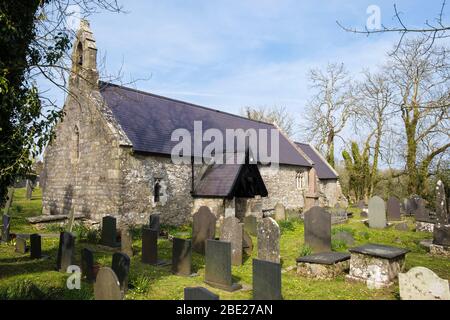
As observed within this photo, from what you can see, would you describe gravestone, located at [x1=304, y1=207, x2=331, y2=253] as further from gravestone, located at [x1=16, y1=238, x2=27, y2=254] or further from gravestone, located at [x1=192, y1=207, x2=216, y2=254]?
A: gravestone, located at [x1=16, y1=238, x2=27, y2=254]

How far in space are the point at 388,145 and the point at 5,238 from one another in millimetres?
31794

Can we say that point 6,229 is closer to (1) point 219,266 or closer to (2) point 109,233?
(2) point 109,233

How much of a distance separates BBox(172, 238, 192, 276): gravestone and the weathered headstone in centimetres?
491

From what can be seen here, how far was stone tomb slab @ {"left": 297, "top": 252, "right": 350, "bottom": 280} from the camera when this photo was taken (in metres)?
8.27

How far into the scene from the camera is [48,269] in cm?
876

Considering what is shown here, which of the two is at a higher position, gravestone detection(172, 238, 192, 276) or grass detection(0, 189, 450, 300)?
gravestone detection(172, 238, 192, 276)

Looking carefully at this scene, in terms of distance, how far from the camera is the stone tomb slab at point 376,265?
7496mm

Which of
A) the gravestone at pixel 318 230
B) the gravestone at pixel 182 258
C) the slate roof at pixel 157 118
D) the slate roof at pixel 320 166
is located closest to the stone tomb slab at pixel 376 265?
the gravestone at pixel 318 230

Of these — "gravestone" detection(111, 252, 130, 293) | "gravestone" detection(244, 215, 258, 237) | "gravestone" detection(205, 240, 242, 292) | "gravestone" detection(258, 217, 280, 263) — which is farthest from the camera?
"gravestone" detection(244, 215, 258, 237)

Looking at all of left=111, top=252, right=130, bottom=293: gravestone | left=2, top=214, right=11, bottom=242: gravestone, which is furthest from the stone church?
left=111, top=252, right=130, bottom=293: gravestone

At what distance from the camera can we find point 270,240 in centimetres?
899

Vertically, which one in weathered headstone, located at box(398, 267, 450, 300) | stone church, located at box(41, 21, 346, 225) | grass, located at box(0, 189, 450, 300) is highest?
stone church, located at box(41, 21, 346, 225)

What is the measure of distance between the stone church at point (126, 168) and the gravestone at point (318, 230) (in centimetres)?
572
